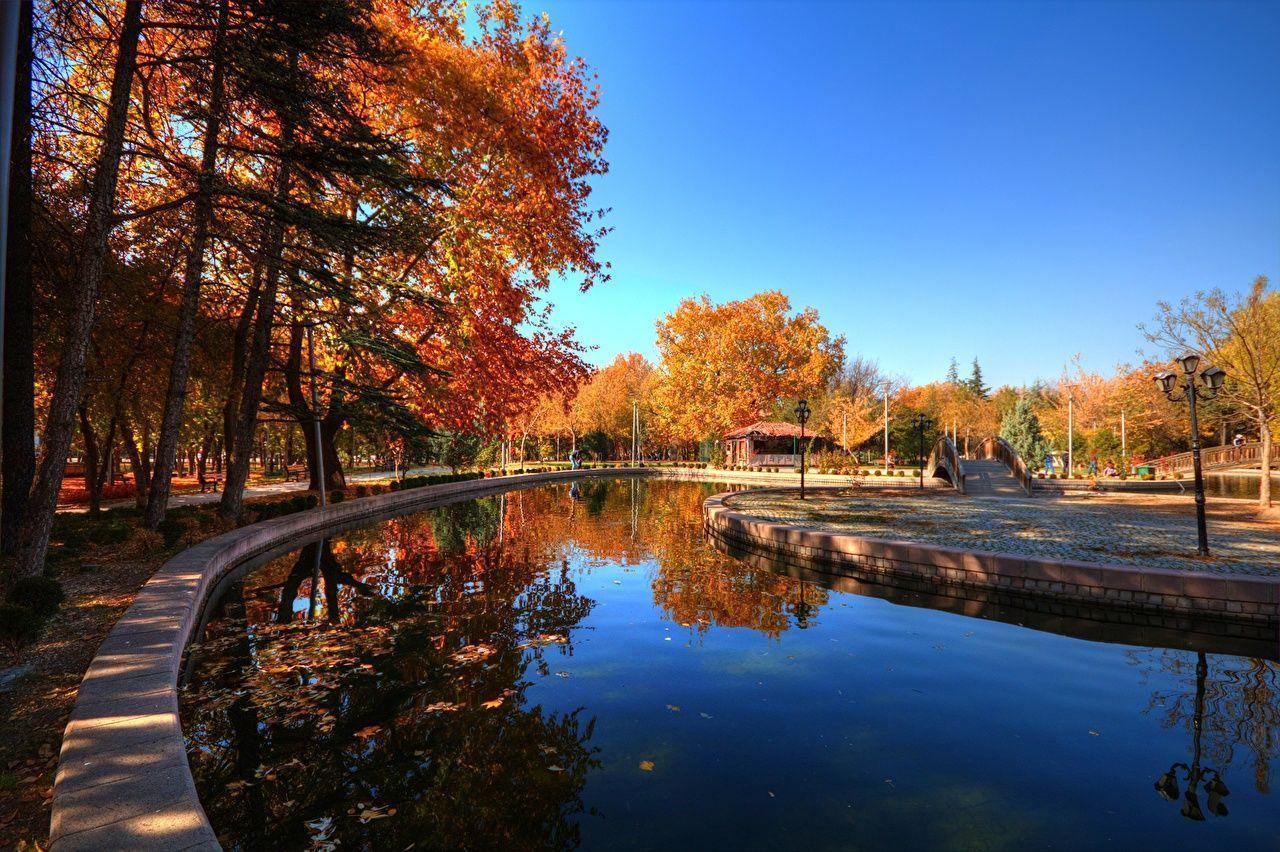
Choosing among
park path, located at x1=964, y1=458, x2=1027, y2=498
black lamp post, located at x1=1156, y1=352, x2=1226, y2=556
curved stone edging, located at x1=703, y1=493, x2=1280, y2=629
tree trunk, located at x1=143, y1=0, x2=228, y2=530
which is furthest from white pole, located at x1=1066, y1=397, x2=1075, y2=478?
tree trunk, located at x1=143, y1=0, x2=228, y2=530

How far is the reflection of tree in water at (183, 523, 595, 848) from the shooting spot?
3582 millimetres

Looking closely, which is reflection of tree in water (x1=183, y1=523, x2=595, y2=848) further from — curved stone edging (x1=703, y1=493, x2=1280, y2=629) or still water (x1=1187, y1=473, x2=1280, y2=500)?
still water (x1=1187, y1=473, x2=1280, y2=500)

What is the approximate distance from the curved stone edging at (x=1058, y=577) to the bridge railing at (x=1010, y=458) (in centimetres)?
1872

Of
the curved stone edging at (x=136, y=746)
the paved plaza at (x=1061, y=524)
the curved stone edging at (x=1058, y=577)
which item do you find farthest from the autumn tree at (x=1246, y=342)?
the curved stone edging at (x=136, y=746)

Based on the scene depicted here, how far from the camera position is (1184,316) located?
19000 millimetres

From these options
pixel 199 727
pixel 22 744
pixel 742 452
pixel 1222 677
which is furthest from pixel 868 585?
pixel 742 452

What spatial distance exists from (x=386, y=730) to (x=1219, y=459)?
57.6 metres

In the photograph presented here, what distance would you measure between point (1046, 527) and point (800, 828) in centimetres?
1411

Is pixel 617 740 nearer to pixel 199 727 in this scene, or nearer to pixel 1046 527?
pixel 199 727

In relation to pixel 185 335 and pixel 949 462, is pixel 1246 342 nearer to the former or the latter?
pixel 949 462

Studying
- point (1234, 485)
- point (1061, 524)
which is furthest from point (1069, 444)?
point (1061, 524)

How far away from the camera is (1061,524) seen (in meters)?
14.7

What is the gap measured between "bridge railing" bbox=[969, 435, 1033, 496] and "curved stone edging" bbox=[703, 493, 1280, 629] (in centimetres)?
1872

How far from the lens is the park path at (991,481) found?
25.3m
